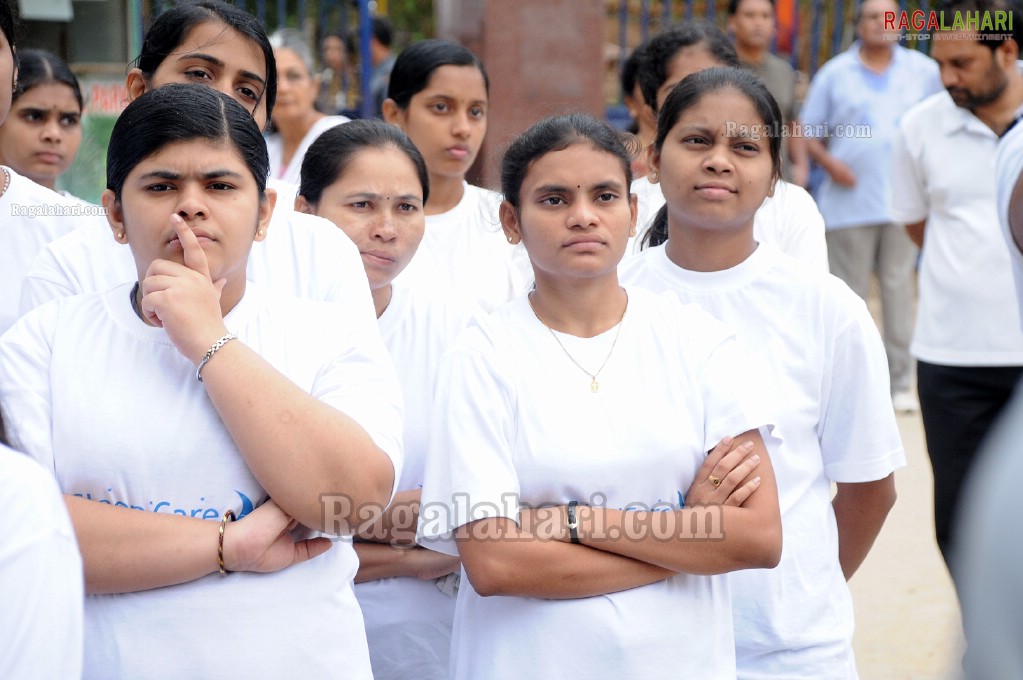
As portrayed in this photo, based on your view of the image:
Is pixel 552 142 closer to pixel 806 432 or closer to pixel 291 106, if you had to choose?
pixel 806 432

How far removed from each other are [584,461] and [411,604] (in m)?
0.72

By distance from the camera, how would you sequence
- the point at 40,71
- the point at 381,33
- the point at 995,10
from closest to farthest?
the point at 40,71 → the point at 995,10 → the point at 381,33

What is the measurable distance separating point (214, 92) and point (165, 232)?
295mm

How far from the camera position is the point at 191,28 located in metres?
2.78

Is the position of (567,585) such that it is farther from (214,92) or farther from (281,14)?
(281,14)

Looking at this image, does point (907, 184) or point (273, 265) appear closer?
point (273, 265)

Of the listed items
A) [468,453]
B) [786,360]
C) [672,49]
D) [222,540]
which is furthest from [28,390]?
[672,49]

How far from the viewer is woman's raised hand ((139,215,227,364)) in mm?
1871

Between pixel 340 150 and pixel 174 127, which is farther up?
pixel 174 127

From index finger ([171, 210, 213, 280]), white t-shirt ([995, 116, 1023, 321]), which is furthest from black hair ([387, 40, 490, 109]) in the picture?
index finger ([171, 210, 213, 280])

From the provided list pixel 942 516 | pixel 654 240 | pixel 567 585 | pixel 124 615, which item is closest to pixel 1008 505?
pixel 567 585

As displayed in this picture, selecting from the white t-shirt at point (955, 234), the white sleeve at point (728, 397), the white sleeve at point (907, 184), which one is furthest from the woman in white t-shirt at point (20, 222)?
the white sleeve at point (907, 184)

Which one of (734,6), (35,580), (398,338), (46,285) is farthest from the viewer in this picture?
(734,6)

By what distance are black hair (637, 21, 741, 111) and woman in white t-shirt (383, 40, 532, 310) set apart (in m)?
0.55
